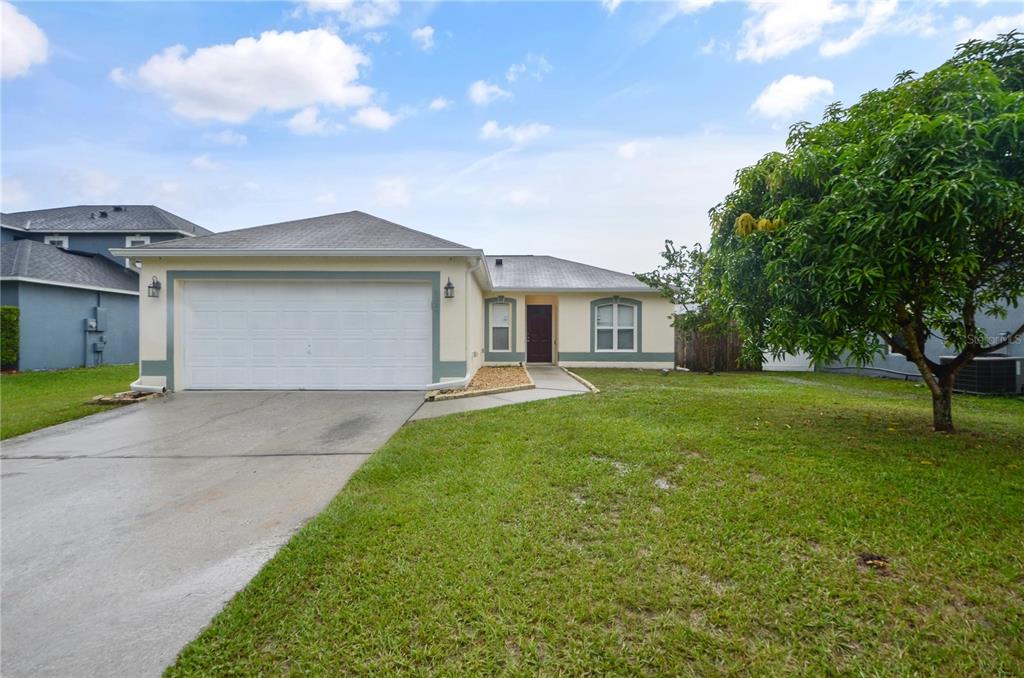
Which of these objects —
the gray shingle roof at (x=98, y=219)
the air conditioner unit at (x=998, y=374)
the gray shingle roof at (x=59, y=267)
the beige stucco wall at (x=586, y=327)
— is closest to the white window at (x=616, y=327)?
the beige stucco wall at (x=586, y=327)

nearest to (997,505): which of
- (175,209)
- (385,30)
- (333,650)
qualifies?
(333,650)

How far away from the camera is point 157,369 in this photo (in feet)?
27.9

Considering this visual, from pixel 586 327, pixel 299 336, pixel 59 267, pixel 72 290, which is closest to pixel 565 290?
pixel 586 327

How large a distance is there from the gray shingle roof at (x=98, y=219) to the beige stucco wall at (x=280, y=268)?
13649 mm

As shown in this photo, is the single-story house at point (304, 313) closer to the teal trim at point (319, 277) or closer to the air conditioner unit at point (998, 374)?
the teal trim at point (319, 277)

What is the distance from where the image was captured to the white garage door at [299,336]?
8641mm

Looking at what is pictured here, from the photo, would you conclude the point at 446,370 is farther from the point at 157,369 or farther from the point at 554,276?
the point at 554,276

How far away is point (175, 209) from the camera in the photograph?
24859 mm

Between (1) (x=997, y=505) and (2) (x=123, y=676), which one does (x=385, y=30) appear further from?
(1) (x=997, y=505)

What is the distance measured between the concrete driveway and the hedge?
9998 mm

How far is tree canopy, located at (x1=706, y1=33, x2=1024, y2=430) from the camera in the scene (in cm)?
355

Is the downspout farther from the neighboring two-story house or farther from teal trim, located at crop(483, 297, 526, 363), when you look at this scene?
the neighboring two-story house

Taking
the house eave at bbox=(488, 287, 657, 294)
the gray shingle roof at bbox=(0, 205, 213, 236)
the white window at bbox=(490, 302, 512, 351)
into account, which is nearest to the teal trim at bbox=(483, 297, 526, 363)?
the white window at bbox=(490, 302, 512, 351)

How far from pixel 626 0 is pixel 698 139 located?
3417 millimetres
